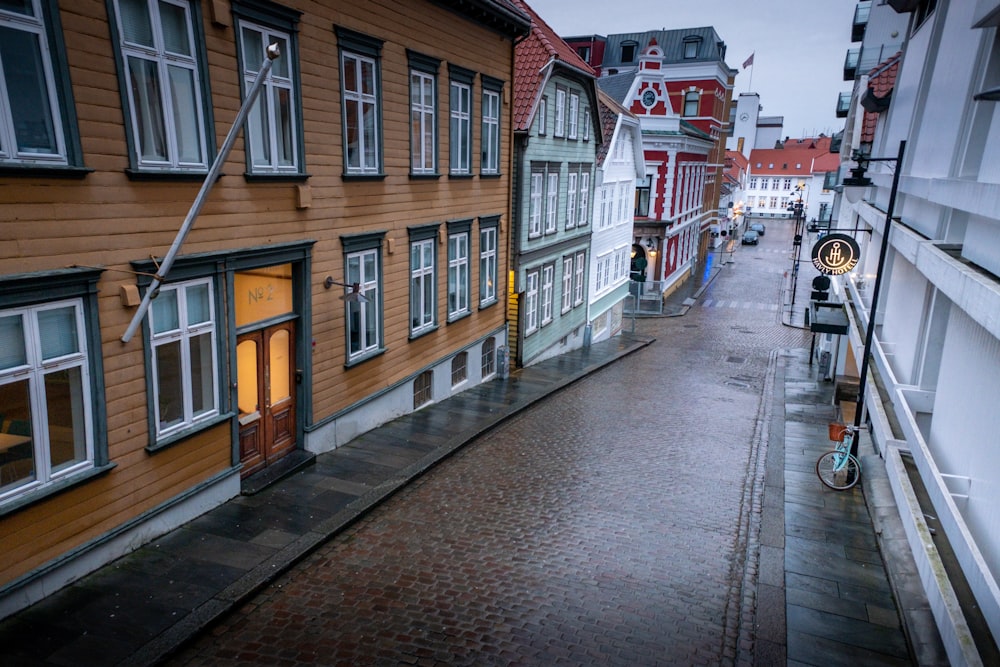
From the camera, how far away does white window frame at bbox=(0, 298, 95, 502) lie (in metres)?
6.53

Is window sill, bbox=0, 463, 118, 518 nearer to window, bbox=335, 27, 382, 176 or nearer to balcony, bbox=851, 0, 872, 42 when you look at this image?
window, bbox=335, 27, 382, 176

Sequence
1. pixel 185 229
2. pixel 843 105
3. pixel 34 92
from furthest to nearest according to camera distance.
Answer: pixel 843 105 → pixel 185 229 → pixel 34 92

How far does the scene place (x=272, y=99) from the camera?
9594mm

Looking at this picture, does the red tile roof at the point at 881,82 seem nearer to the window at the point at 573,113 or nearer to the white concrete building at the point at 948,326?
the white concrete building at the point at 948,326

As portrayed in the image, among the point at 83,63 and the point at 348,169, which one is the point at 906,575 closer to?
the point at 348,169

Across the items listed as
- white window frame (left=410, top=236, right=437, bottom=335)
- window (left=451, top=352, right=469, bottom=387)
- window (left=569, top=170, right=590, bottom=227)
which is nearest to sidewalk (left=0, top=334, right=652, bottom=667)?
white window frame (left=410, top=236, right=437, bottom=335)

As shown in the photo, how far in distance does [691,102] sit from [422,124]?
4184 centimetres

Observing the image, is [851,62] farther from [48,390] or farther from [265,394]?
[48,390]

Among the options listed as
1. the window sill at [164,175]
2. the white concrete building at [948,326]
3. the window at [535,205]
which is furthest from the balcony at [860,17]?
the window sill at [164,175]

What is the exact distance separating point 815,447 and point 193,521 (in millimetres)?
12580

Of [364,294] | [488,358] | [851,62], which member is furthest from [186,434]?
[851,62]

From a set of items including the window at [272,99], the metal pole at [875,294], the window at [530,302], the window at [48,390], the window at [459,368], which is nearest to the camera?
the window at [48,390]

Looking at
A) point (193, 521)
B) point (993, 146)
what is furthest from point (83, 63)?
point (993, 146)

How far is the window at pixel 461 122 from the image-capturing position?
48.7ft
